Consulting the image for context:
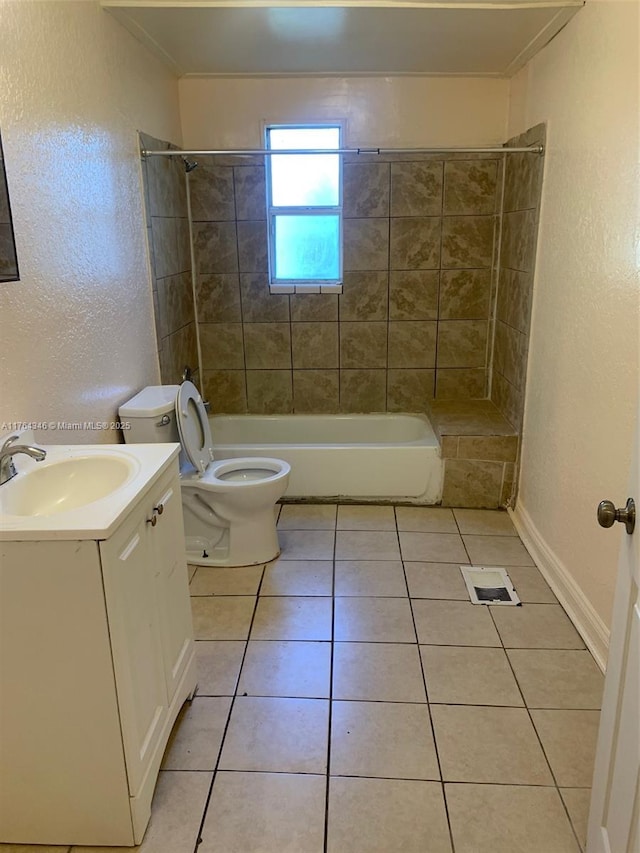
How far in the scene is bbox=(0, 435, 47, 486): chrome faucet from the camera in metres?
1.55

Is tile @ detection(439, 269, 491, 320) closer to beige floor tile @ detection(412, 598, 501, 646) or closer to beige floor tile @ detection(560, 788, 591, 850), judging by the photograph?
beige floor tile @ detection(412, 598, 501, 646)

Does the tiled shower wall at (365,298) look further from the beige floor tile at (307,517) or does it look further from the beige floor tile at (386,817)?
the beige floor tile at (386,817)

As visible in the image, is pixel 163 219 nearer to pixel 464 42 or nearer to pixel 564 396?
pixel 464 42

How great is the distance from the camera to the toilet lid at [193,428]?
258 centimetres

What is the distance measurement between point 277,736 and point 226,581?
0.92 m

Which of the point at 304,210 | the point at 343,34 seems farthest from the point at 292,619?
the point at 343,34

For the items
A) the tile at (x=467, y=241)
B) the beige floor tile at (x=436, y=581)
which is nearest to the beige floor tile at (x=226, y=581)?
the beige floor tile at (x=436, y=581)

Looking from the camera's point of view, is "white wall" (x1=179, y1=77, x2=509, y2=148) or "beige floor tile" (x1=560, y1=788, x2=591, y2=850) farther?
"white wall" (x1=179, y1=77, x2=509, y2=148)

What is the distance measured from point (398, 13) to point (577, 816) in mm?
2788

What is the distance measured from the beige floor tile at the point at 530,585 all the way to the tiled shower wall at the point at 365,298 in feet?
4.62

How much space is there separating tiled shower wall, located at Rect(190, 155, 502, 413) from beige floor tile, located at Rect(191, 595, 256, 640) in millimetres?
1653

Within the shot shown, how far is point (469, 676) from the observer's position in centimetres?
207

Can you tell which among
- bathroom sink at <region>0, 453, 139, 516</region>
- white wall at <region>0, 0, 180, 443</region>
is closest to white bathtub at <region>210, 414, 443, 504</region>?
white wall at <region>0, 0, 180, 443</region>

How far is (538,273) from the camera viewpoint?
9.41 feet
